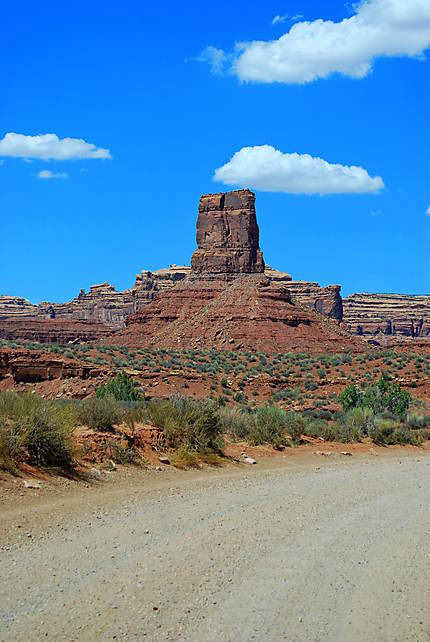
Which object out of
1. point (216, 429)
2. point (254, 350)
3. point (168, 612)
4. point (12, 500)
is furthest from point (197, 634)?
point (254, 350)

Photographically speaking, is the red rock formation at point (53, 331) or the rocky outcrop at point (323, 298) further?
the rocky outcrop at point (323, 298)

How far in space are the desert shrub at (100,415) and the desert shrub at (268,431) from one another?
3701 mm

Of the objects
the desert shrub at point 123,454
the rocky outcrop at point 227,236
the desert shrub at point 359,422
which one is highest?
the rocky outcrop at point 227,236

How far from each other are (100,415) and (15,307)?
15203cm

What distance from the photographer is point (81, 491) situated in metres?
10.9

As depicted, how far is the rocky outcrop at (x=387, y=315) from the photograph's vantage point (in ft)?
495

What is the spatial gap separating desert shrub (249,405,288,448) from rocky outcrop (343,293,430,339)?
129205 millimetres

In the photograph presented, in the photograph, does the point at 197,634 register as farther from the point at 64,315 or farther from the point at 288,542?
the point at 64,315

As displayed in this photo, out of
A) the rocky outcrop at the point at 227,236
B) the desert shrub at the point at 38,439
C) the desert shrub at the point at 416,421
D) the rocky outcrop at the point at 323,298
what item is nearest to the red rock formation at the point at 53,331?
the rocky outcrop at the point at 227,236

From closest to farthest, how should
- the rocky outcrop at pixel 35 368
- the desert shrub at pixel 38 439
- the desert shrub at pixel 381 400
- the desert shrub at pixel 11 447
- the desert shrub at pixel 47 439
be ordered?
1. the desert shrub at pixel 11 447
2. the desert shrub at pixel 38 439
3. the desert shrub at pixel 47 439
4. the desert shrub at pixel 381 400
5. the rocky outcrop at pixel 35 368

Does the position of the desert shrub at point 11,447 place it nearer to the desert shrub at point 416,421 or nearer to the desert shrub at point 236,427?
the desert shrub at point 236,427

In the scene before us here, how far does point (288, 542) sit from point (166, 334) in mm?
69054

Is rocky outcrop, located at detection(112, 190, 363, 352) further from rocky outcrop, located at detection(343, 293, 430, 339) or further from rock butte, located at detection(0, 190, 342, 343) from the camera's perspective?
Result: rocky outcrop, located at detection(343, 293, 430, 339)

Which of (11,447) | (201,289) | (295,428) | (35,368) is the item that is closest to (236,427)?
(295,428)
